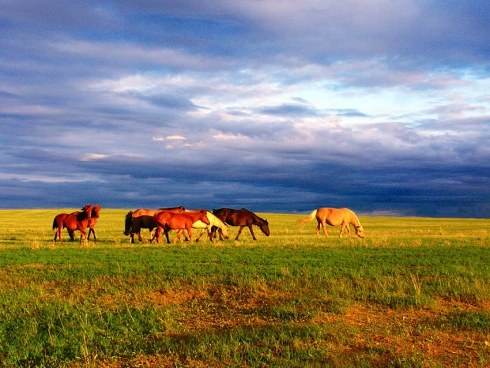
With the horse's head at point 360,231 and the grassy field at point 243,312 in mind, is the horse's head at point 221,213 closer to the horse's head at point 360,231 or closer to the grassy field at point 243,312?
the horse's head at point 360,231

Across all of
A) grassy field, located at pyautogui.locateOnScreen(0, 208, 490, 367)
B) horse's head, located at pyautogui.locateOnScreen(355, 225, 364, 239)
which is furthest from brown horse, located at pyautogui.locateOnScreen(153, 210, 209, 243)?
horse's head, located at pyautogui.locateOnScreen(355, 225, 364, 239)

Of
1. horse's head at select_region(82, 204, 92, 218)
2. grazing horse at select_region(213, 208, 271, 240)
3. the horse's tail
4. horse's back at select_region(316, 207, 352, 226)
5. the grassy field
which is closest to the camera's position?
the grassy field

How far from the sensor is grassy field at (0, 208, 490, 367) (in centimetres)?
855

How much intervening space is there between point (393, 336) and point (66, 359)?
6.16 m

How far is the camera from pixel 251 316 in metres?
10.8

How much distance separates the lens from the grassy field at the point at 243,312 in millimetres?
8547

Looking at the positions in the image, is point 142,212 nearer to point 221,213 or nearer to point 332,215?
point 221,213

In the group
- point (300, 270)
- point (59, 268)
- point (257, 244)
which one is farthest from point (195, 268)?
point (257, 244)

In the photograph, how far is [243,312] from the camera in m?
11.2

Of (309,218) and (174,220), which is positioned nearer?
(174,220)

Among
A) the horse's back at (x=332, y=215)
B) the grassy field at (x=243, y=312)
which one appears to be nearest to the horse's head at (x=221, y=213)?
the horse's back at (x=332, y=215)

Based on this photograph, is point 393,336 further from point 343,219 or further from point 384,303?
point 343,219

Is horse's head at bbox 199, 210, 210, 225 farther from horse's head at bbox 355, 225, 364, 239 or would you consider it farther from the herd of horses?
horse's head at bbox 355, 225, 364, 239

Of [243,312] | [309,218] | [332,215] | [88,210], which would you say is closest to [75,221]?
[88,210]
